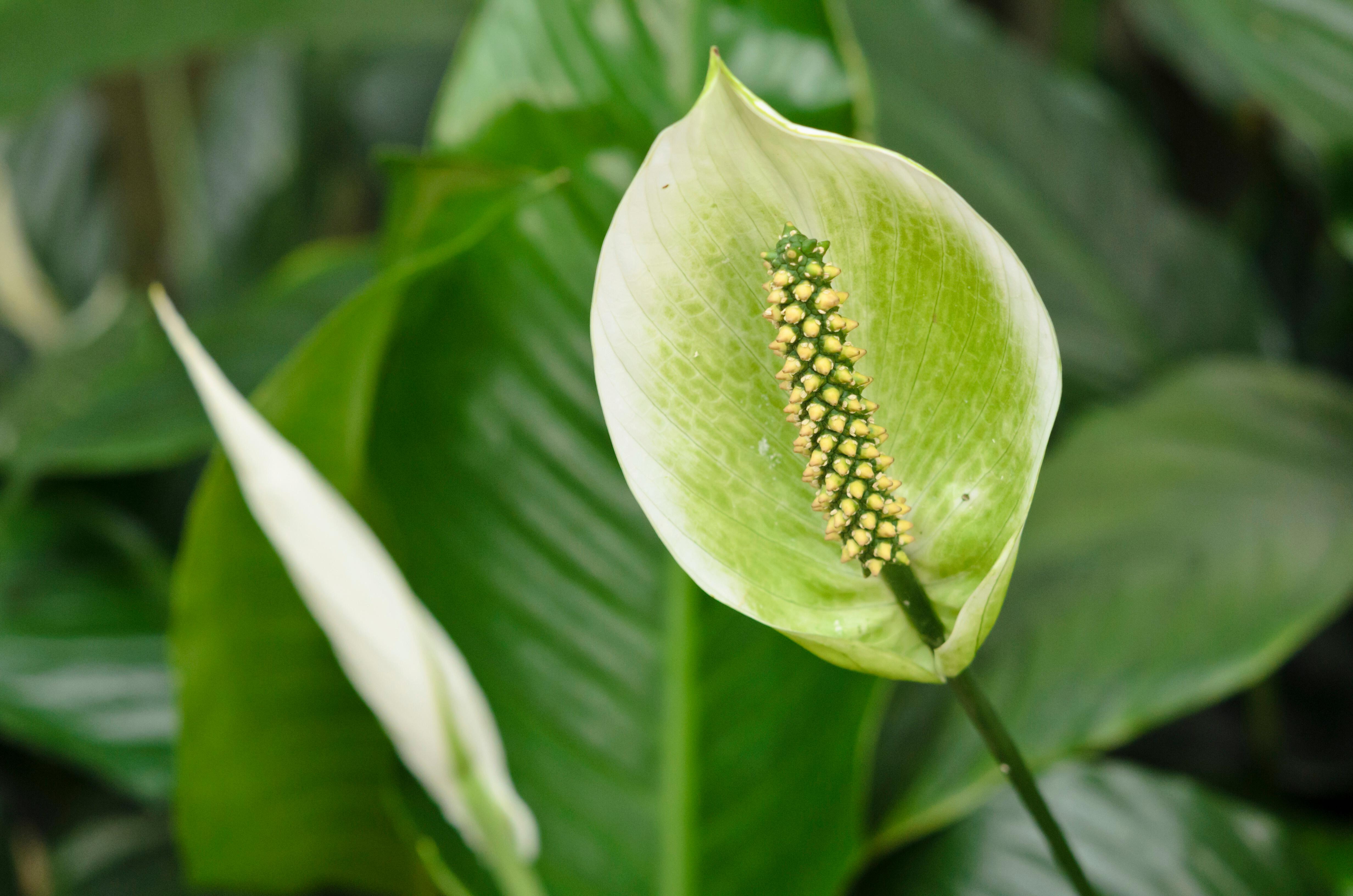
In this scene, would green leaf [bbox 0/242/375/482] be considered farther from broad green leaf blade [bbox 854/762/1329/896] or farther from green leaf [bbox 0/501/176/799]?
broad green leaf blade [bbox 854/762/1329/896]

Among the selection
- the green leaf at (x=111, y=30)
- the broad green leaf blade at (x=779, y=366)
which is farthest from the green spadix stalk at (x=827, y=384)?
the green leaf at (x=111, y=30)

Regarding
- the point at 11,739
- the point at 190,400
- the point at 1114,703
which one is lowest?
the point at 11,739

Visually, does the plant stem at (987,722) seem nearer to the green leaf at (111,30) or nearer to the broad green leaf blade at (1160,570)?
the broad green leaf blade at (1160,570)

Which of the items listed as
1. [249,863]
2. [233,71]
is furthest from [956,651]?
[233,71]

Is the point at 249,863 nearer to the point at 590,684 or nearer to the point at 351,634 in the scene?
the point at 590,684

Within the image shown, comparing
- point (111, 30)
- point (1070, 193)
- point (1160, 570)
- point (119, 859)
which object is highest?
point (111, 30)

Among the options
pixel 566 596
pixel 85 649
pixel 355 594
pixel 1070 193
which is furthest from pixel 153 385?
pixel 1070 193

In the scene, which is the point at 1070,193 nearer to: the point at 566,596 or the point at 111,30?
the point at 566,596
